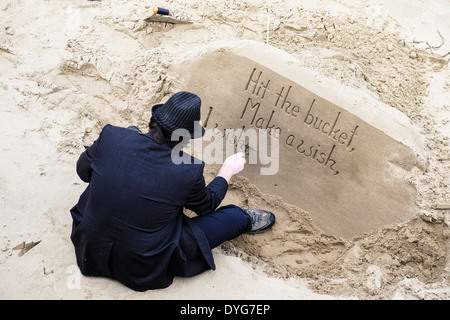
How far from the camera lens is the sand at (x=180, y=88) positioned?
2443mm

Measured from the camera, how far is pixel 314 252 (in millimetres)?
2977

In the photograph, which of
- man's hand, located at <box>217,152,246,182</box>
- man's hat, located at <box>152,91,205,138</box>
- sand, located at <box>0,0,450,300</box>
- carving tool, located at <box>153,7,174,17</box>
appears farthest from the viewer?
carving tool, located at <box>153,7,174,17</box>

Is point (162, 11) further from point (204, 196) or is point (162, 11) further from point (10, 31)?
point (204, 196)

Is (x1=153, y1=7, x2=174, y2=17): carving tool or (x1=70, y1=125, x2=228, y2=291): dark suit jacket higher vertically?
(x1=153, y1=7, x2=174, y2=17): carving tool

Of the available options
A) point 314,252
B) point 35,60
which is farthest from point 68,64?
point 314,252

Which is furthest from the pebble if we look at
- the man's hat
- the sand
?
the man's hat

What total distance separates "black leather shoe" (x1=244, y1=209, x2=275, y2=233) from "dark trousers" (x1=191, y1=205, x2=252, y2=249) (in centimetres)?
18

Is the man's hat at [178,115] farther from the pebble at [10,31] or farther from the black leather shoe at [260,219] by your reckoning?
the pebble at [10,31]

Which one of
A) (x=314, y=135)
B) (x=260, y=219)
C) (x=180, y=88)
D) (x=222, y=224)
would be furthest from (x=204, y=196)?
(x=180, y=88)

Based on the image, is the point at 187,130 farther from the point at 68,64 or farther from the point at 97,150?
the point at 68,64

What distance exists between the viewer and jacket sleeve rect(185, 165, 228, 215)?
7.44ft

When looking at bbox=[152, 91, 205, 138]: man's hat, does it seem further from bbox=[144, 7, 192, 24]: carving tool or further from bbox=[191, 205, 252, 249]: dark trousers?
bbox=[144, 7, 192, 24]: carving tool

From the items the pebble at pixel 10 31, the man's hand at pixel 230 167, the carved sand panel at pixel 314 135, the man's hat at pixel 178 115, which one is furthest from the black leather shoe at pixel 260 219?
the pebble at pixel 10 31

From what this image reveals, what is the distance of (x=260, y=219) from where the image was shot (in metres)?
2.91
